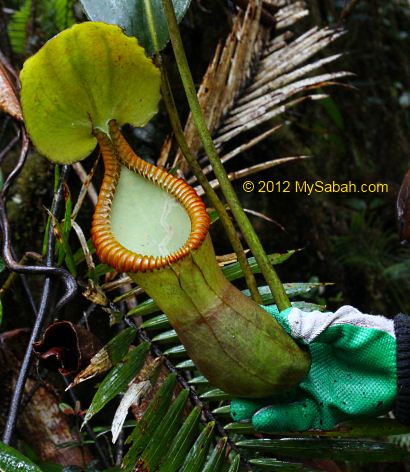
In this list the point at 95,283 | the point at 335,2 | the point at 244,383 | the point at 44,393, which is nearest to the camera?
the point at 244,383

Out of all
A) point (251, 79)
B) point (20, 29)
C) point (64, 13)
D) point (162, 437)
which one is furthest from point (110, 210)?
point (20, 29)

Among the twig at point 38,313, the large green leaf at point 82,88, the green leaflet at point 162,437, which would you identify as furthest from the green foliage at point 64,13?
the green leaflet at point 162,437

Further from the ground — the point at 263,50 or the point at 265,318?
the point at 263,50

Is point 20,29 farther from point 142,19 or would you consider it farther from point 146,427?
point 146,427

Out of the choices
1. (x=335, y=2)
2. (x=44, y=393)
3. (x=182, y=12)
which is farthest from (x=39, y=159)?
(x=335, y=2)

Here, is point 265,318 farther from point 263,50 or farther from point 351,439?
point 263,50

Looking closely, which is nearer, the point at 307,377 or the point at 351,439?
the point at 307,377

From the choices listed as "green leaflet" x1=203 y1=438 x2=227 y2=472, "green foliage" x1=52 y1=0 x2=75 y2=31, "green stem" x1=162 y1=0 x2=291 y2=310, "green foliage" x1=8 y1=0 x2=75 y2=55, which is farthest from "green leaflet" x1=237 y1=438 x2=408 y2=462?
"green foliage" x1=8 y1=0 x2=75 y2=55
